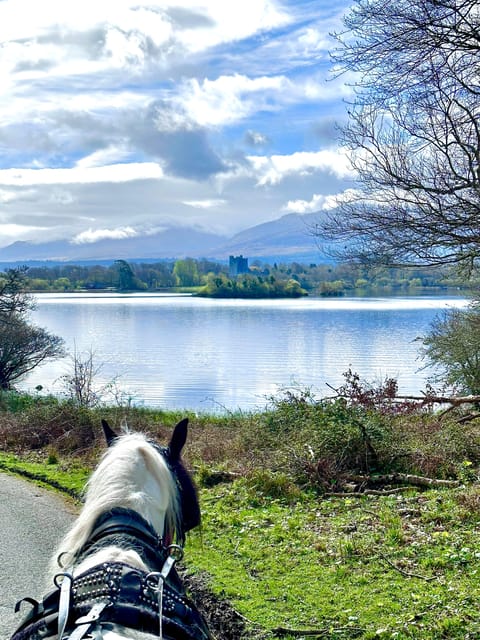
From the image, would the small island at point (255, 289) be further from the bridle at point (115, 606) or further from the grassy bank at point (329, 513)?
the bridle at point (115, 606)

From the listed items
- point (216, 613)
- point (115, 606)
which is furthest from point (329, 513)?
point (115, 606)

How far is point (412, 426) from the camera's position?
10367 millimetres

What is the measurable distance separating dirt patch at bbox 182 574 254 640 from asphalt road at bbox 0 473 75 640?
119 centimetres

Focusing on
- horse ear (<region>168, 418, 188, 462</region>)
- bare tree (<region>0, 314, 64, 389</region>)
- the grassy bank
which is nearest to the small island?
bare tree (<region>0, 314, 64, 389</region>)

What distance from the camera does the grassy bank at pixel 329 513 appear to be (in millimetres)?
4477

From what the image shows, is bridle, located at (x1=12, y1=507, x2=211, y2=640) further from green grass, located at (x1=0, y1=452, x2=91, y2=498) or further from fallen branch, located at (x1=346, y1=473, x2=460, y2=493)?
green grass, located at (x1=0, y1=452, x2=91, y2=498)

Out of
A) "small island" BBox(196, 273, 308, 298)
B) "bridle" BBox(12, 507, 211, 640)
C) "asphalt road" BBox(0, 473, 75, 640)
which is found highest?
"small island" BBox(196, 273, 308, 298)

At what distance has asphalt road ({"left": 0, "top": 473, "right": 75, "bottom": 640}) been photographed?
Answer: 519 centimetres

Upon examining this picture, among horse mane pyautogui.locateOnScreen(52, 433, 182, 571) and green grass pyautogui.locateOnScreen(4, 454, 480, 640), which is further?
green grass pyautogui.locateOnScreen(4, 454, 480, 640)

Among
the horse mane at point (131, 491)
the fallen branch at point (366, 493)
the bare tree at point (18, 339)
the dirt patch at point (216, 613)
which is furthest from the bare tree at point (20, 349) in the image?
the horse mane at point (131, 491)

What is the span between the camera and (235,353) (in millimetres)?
38125

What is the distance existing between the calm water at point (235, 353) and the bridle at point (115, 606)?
1046cm

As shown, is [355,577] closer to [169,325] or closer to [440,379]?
[440,379]

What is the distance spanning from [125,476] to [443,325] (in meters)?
24.4
